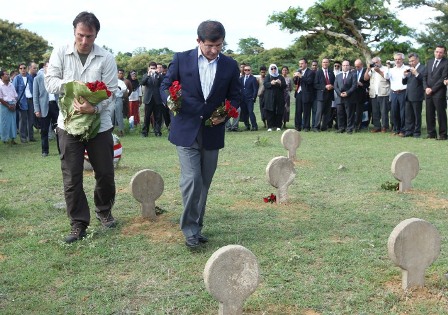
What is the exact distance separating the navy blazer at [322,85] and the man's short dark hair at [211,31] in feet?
42.1

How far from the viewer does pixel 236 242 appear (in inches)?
239

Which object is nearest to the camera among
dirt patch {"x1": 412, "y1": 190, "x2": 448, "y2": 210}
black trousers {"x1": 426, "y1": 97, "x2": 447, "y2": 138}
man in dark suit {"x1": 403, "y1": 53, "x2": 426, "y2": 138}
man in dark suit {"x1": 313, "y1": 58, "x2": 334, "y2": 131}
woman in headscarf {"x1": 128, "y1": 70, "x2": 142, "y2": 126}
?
dirt patch {"x1": 412, "y1": 190, "x2": 448, "y2": 210}

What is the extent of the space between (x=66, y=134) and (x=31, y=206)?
2204 millimetres

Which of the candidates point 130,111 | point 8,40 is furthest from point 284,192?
point 8,40

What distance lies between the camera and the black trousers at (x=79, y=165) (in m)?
6.08

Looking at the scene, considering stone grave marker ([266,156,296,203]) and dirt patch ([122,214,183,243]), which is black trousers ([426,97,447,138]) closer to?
stone grave marker ([266,156,296,203])

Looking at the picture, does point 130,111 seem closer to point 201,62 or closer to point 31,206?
point 31,206

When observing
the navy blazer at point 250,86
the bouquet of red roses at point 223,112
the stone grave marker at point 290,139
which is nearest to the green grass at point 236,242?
the stone grave marker at point 290,139

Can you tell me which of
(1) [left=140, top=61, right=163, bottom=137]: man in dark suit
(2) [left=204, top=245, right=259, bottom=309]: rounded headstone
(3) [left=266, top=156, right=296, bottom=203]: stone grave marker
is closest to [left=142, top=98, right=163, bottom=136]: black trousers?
(1) [left=140, top=61, right=163, bottom=137]: man in dark suit

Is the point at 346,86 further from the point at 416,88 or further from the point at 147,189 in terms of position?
the point at 147,189

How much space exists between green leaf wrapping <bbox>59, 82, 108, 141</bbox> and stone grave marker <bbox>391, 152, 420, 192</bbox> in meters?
4.22

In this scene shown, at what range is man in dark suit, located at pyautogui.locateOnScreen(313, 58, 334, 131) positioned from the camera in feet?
59.0

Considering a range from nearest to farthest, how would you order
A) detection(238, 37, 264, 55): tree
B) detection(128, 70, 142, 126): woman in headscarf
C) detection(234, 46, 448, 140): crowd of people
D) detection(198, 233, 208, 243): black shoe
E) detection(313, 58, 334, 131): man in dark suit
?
detection(198, 233, 208, 243): black shoe
detection(234, 46, 448, 140): crowd of people
detection(313, 58, 334, 131): man in dark suit
detection(128, 70, 142, 126): woman in headscarf
detection(238, 37, 264, 55): tree

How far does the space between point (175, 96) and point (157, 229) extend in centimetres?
173
